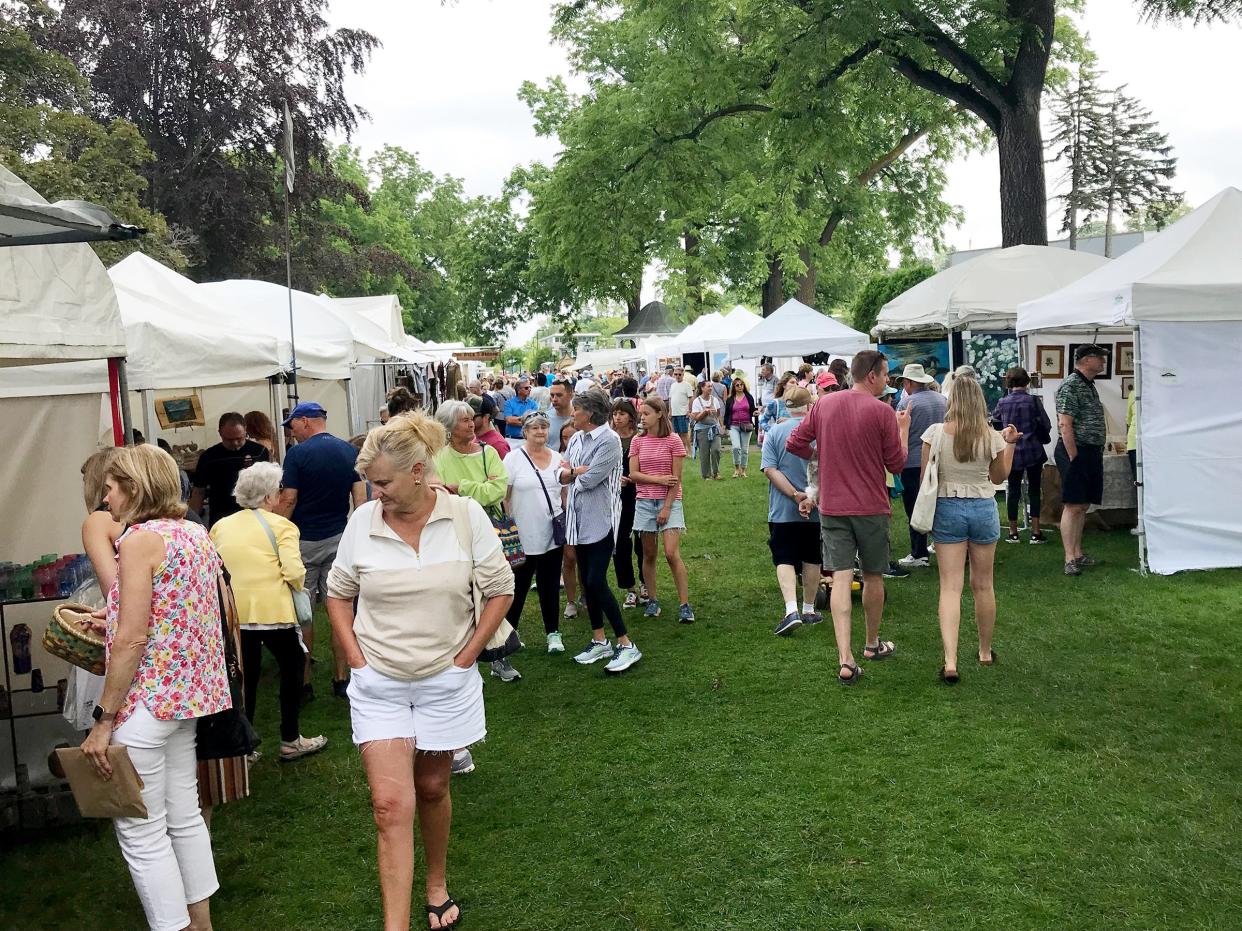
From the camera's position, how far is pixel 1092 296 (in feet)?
30.2

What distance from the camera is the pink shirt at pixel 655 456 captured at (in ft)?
25.4

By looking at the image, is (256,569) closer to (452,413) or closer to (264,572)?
(264,572)

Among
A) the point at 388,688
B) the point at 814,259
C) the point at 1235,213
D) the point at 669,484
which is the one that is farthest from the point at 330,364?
the point at 814,259

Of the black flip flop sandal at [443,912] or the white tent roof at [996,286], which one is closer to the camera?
the black flip flop sandal at [443,912]

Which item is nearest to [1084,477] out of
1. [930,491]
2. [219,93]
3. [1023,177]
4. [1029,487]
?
[1029,487]

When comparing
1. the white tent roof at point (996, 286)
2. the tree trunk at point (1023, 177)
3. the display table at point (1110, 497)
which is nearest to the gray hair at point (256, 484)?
the display table at point (1110, 497)

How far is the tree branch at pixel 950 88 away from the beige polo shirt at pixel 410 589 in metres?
13.5

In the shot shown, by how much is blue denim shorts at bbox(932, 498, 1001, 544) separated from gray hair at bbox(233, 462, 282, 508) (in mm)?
3735

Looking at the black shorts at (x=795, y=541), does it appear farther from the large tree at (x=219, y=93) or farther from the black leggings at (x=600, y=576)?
the large tree at (x=219, y=93)

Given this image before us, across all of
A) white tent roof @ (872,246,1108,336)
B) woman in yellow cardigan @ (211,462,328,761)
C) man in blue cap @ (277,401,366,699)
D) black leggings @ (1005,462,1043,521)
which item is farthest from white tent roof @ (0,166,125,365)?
white tent roof @ (872,246,1108,336)

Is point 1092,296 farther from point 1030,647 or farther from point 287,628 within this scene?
point 287,628

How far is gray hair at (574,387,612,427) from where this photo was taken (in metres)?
6.82

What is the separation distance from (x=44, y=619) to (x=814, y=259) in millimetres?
26183

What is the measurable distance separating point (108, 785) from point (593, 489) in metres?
3.93
